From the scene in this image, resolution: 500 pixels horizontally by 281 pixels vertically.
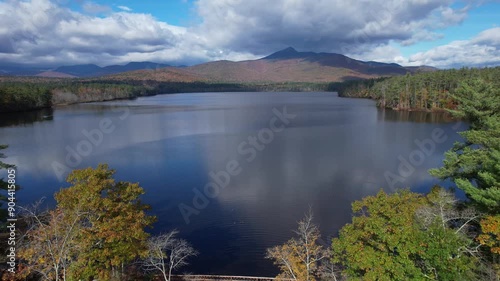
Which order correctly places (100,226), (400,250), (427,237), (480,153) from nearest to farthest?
(400,250) < (427,237) < (100,226) < (480,153)

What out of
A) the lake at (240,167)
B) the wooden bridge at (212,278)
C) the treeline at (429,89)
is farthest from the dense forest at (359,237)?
the treeline at (429,89)

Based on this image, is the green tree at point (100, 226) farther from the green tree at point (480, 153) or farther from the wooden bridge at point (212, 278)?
the green tree at point (480, 153)

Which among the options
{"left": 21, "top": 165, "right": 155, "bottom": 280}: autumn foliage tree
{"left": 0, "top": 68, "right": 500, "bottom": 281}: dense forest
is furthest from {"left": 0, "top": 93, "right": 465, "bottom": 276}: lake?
{"left": 21, "top": 165, "right": 155, "bottom": 280}: autumn foliage tree

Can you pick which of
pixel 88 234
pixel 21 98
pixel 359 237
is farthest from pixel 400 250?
pixel 21 98

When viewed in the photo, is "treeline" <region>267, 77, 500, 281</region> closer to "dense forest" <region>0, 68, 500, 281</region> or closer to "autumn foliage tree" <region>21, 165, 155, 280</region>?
"dense forest" <region>0, 68, 500, 281</region>

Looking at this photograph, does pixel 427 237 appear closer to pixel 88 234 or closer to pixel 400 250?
pixel 400 250

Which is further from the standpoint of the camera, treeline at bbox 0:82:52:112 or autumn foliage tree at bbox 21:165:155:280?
treeline at bbox 0:82:52:112

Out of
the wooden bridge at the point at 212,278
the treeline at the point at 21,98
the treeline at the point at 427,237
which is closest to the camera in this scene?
the treeline at the point at 427,237
